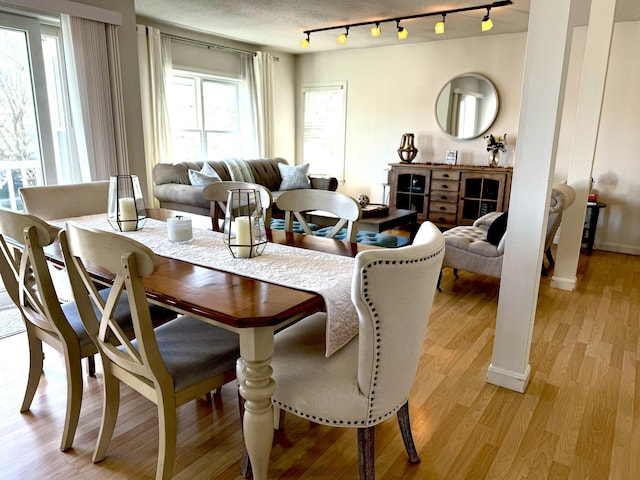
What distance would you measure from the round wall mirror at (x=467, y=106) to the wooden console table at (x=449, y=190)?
0.56m

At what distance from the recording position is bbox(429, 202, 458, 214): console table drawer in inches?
215

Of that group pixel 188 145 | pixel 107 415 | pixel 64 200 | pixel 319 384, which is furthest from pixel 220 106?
pixel 319 384

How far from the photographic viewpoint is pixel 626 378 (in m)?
2.26

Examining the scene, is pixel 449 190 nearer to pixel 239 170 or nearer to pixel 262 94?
pixel 239 170

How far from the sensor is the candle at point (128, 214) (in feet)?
6.63

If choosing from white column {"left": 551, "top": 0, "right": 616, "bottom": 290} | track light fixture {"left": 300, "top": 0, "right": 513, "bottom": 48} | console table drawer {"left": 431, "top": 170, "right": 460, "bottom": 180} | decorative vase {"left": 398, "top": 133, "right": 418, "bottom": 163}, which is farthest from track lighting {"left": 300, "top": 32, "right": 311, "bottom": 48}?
white column {"left": 551, "top": 0, "right": 616, "bottom": 290}

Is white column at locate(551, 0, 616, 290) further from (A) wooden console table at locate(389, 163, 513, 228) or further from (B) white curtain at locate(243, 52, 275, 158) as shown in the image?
(B) white curtain at locate(243, 52, 275, 158)

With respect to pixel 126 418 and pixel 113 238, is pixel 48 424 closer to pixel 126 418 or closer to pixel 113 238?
pixel 126 418

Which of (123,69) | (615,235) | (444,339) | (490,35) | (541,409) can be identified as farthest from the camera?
(490,35)

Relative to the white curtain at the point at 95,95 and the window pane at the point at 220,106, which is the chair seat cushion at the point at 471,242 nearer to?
the white curtain at the point at 95,95

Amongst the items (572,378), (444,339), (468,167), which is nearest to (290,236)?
(444,339)

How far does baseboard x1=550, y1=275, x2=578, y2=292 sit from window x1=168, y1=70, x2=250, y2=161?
4.35 meters

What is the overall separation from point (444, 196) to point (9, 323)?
4.53 m

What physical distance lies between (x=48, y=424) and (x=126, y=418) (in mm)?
305
